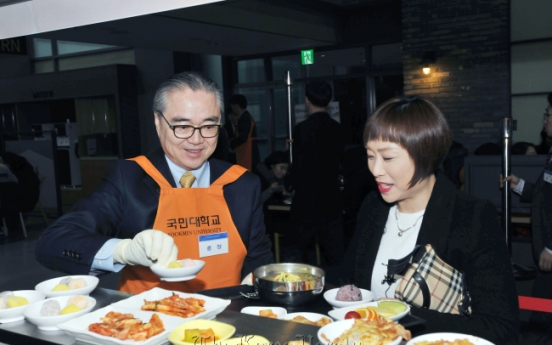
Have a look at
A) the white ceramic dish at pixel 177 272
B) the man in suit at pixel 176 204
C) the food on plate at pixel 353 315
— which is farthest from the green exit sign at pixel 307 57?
the food on plate at pixel 353 315

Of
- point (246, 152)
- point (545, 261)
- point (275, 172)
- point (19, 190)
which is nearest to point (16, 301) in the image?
point (545, 261)

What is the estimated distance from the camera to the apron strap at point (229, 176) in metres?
1.93

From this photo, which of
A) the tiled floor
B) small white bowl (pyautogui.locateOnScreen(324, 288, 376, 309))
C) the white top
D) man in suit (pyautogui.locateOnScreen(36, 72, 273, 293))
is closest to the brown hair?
the white top

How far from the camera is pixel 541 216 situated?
2.99m

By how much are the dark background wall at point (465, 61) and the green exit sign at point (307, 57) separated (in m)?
2.19

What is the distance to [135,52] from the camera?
1088cm

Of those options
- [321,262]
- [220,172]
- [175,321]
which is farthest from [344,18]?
[175,321]

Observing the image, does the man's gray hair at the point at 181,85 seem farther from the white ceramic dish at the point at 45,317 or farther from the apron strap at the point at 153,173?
the white ceramic dish at the point at 45,317

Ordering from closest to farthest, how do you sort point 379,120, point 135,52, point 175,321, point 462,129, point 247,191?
point 175,321 → point 379,120 → point 247,191 → point 462,129 → point 135,52

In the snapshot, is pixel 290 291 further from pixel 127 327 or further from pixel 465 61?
pixel 465 61

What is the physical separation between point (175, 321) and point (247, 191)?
93 centimetres

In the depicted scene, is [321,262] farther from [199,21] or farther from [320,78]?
[320,78]

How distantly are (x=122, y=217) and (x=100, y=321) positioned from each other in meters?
0.75

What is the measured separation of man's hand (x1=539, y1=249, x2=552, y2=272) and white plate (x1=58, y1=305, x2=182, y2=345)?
2.54 metres
